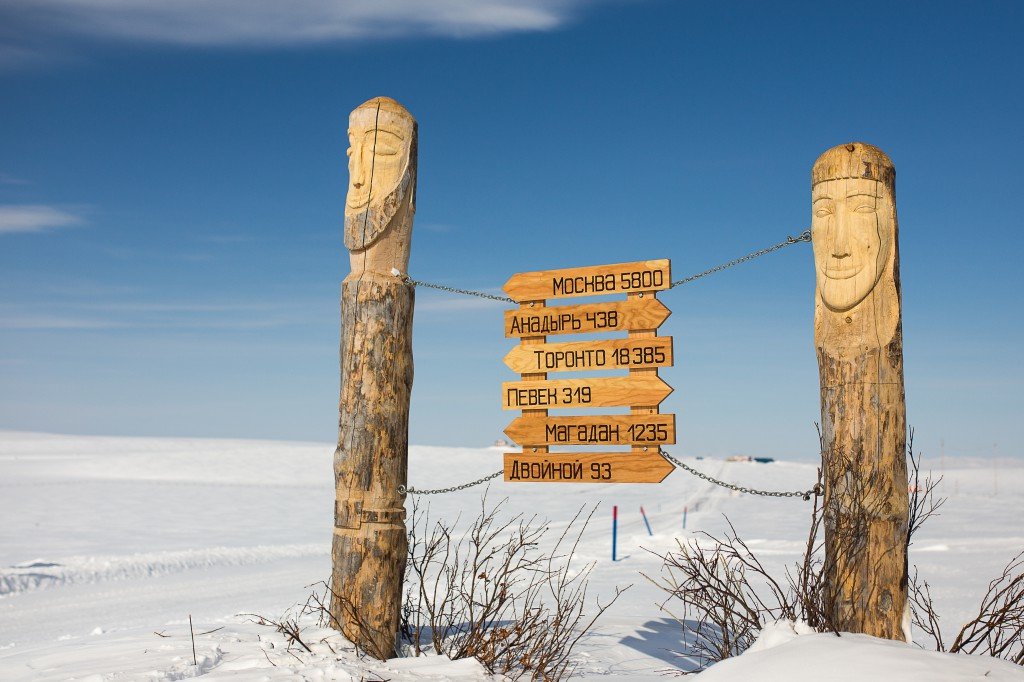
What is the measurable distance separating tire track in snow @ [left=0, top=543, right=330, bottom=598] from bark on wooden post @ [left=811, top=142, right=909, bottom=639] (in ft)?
41.7

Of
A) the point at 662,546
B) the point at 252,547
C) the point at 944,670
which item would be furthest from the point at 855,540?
the point at 252,547

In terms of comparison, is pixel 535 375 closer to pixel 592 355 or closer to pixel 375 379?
pixel 592 355

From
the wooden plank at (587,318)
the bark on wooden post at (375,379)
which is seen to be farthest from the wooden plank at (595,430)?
the bark on wooden post at (375,379)

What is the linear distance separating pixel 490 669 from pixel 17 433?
69.8 m

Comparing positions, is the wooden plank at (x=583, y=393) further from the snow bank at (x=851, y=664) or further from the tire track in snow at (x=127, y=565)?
the tire track in snow at (x=127, y=565)

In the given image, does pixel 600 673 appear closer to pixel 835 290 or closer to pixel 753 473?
pixel 835 290

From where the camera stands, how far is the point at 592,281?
720 centimetres

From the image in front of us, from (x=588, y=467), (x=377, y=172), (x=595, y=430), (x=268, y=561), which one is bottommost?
(x=268, y=561)

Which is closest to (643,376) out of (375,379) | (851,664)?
(375,379)

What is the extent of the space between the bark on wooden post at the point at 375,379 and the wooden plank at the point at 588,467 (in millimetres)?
890

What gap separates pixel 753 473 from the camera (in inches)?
1753

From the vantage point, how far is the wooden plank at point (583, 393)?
6.90 metres

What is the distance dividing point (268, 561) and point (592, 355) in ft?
38.9

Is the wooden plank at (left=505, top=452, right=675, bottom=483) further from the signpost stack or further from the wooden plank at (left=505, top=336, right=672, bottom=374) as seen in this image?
the wooden plank at (left=505, top=336, right=672, bottom=374)
